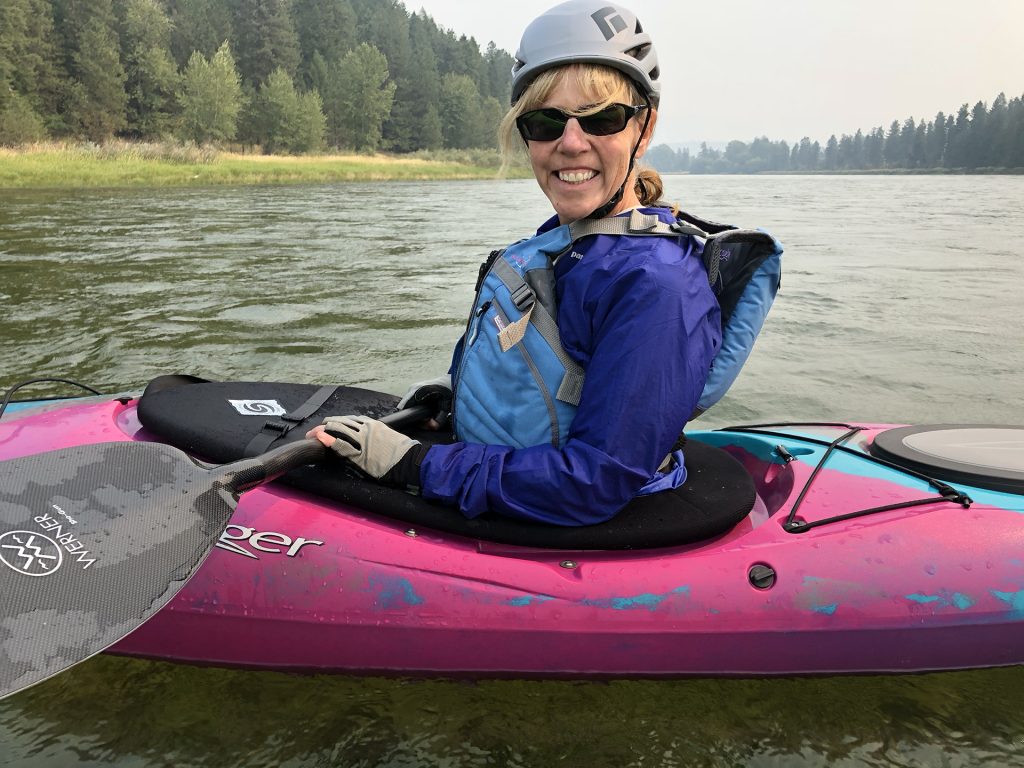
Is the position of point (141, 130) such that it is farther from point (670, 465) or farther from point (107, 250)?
point (670, 465)

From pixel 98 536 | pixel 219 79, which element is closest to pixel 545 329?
pixel 98 536

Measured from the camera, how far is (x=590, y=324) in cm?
223

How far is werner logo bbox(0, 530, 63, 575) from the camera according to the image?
6.66ft

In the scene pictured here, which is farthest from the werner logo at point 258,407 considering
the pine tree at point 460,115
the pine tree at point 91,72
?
the pine tree at point 460,115

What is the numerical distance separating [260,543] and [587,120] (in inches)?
64.3

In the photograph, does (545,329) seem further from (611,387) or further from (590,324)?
(611,387)

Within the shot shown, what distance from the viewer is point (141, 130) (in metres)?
52.5

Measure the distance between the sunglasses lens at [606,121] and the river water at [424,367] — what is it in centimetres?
178

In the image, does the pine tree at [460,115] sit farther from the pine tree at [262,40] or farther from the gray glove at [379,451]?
the gray glove at [379,451]

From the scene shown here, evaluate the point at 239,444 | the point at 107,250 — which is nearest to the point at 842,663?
the point at 239,444

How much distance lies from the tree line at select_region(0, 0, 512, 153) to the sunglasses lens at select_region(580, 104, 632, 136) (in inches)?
1573

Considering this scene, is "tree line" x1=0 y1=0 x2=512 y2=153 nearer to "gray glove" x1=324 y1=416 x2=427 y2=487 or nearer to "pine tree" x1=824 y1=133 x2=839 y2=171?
"gray glove" x1=324 y1=416 x2=427 y2=487

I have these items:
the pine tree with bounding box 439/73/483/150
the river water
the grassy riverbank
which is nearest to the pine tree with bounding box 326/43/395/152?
the pine tree with bounding box 439/73/483/150

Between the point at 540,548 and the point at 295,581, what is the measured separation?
0.77 meters
